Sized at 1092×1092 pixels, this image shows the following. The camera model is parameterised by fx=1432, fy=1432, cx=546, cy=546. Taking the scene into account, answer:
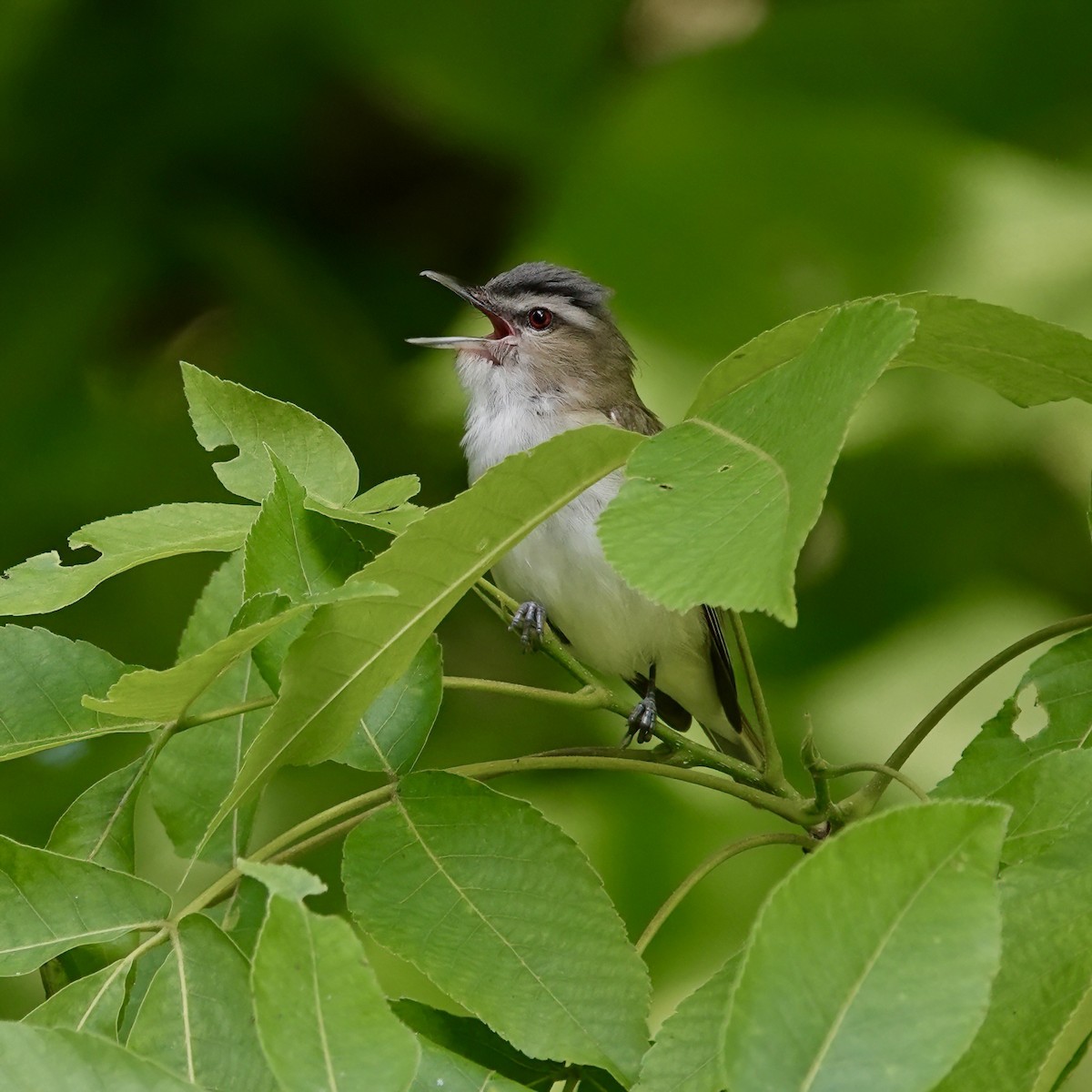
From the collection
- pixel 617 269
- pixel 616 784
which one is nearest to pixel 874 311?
pixel 616 784

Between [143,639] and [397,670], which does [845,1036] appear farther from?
[143,639]

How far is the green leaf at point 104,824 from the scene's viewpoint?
1141 mm

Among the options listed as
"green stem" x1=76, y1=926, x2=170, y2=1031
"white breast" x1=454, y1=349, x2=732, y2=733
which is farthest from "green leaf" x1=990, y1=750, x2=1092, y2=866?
"white breast" x1=454, y1=349, x2=732, y2=733

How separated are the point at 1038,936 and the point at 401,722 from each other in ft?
1.70

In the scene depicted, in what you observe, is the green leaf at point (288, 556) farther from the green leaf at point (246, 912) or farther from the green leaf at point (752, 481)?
the green leaf at point (752, 481)

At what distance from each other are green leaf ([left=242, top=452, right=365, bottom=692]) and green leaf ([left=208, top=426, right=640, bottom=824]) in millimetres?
118

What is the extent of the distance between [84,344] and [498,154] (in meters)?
0.91

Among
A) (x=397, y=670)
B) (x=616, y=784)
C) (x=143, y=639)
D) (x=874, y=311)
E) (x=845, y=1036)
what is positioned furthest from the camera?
(x=143, y=639)

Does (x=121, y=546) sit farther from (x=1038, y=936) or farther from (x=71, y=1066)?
(x=1038, y=936)

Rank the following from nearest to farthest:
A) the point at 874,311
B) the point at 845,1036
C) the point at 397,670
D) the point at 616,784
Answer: the point at 845,1036, the point at 874,311, the point at 397,670, the point at 616,784

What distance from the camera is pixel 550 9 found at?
2.80m

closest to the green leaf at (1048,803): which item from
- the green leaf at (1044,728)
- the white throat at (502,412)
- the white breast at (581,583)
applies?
the green leaf at (1044,728)

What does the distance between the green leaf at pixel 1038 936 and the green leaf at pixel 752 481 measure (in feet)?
0.96

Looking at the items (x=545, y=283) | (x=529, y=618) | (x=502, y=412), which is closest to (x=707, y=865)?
(x=529, y=618)
